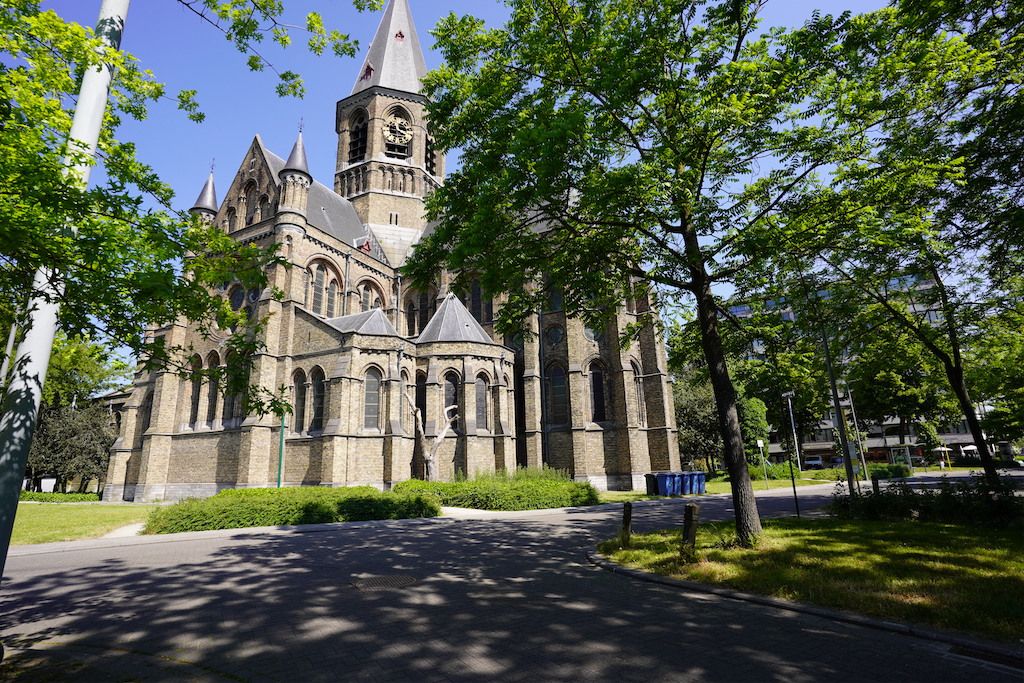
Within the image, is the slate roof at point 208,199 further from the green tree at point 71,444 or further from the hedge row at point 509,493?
the hedge row at point 509,493

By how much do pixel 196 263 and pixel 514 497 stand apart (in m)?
14.7

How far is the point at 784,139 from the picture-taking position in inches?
334

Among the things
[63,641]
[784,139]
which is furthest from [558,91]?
[63,641]

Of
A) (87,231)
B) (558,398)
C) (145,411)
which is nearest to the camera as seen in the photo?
(87,231)

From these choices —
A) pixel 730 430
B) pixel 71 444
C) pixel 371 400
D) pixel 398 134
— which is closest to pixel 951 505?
pixel 730 430

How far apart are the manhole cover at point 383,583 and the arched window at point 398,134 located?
39.0 metres

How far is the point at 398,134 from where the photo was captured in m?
41.2

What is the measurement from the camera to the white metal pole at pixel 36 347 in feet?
12.9

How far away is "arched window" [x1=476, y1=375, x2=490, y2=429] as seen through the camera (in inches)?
1042

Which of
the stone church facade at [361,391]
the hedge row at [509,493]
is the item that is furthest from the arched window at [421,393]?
the hedge row at [509,493]

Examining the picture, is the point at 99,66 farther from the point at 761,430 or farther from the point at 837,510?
the point at 761,430

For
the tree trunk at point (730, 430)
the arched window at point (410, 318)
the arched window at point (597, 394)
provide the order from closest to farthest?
the tree trunk at point (730, 430)
the arched window at point (597, 394)
the arched window at point (410, 318)

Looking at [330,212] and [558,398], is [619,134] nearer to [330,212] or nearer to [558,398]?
[558,398]

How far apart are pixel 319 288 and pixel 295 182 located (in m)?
6.07
